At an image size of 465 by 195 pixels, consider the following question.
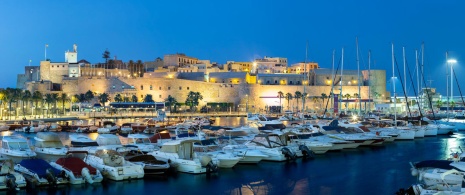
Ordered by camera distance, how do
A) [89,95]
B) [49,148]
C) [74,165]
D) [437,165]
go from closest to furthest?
[437,165], [74,165], [49,148], [89,95]

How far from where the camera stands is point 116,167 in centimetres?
1858

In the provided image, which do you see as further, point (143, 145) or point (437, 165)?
point (143, 145)

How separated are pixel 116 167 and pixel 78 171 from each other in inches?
53.5

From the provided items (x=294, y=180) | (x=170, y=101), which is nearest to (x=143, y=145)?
(x=294, y=180)

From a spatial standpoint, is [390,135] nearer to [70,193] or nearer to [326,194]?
[326,194]

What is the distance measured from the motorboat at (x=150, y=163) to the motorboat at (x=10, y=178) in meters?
4.37

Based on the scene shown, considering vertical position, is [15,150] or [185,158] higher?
[15,150]

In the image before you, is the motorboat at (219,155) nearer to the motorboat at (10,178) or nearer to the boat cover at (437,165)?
the motorboat at (10,178)

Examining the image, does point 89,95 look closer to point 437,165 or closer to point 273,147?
point 273,147

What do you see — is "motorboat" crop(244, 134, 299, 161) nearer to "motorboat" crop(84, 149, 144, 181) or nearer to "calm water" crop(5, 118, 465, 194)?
"calm water" crop(5, 118, 465, 194)

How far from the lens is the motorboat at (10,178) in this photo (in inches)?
645

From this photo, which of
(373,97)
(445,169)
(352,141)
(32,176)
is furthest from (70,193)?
(373,97)

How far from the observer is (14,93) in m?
70.1

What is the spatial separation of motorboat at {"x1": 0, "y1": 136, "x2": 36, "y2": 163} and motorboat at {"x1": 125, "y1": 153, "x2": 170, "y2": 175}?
4.72m
